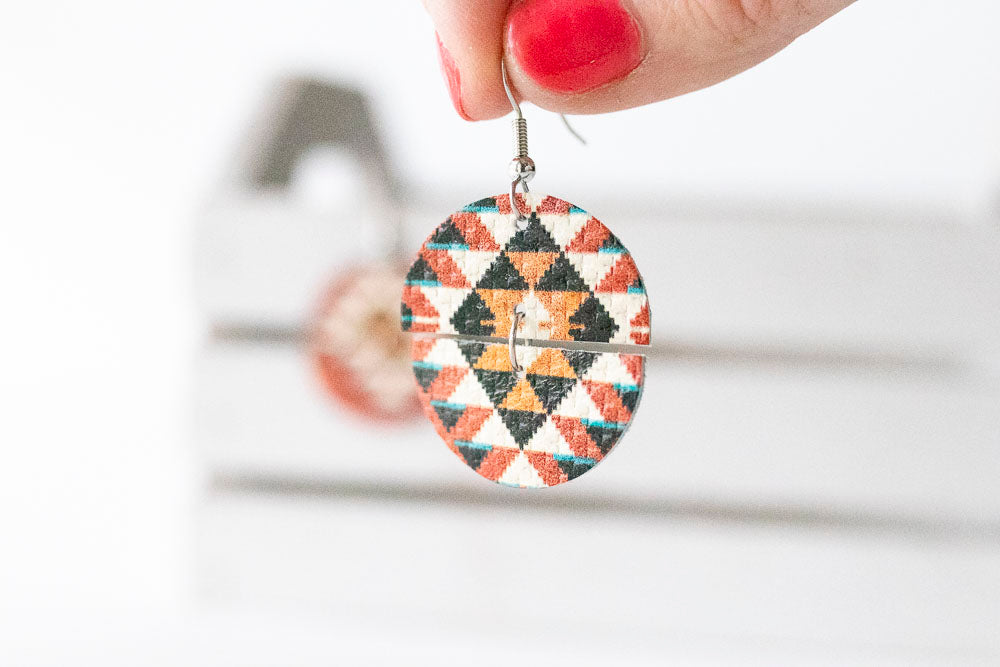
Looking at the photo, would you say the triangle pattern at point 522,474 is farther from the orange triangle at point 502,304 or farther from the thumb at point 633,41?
the thumb at point 633,41

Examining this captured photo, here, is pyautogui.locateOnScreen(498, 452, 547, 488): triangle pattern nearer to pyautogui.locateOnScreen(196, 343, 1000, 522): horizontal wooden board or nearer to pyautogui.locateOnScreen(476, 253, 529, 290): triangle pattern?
pyautogui.locateOnScreen(476, 253, 529, 290): triangle pattern

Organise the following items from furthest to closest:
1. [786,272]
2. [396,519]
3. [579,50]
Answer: [396,519], [786,272], [579,50]

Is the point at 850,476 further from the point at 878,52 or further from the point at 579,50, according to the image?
the point at 579,50

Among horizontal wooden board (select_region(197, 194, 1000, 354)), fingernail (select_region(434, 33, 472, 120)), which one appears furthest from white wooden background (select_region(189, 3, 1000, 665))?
fingernail (select_region(434, 33, 472, 120))

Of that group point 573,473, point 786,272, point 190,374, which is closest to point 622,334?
point 573,473

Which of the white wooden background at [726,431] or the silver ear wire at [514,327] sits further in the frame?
the white wooden background at [726,431]

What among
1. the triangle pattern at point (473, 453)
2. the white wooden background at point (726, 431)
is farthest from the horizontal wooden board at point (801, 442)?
the triangle pattern at point (473, 453)
